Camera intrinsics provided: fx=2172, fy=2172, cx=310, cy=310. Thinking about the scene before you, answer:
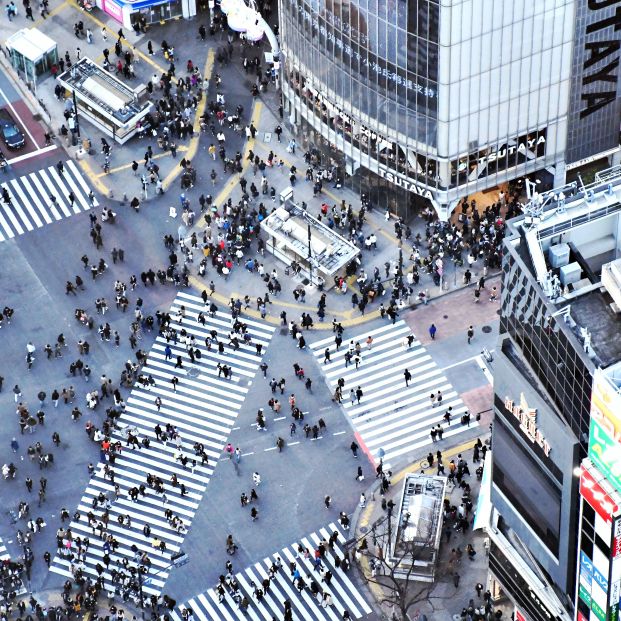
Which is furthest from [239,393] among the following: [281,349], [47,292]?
[47,292]

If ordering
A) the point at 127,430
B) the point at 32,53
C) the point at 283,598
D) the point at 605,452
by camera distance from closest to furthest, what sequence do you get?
the point at 605,452 → the point at 283,598 → the point at 127,430 → the point at 32,53

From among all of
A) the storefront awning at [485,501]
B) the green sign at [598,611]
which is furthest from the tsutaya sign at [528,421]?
the storefront awning at [485,501]

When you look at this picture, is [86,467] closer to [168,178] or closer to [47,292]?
[47,292]

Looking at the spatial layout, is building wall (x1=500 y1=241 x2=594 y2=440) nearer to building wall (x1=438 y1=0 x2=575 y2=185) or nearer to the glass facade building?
building wall (x1=438 y1=0 x2=575 y2=185)

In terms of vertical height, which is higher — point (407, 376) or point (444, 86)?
point (444, 86)

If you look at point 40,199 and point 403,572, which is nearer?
point 403,572

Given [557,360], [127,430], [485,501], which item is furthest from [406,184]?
[557,360]

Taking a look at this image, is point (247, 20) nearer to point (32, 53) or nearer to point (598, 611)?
point (32, 53)
